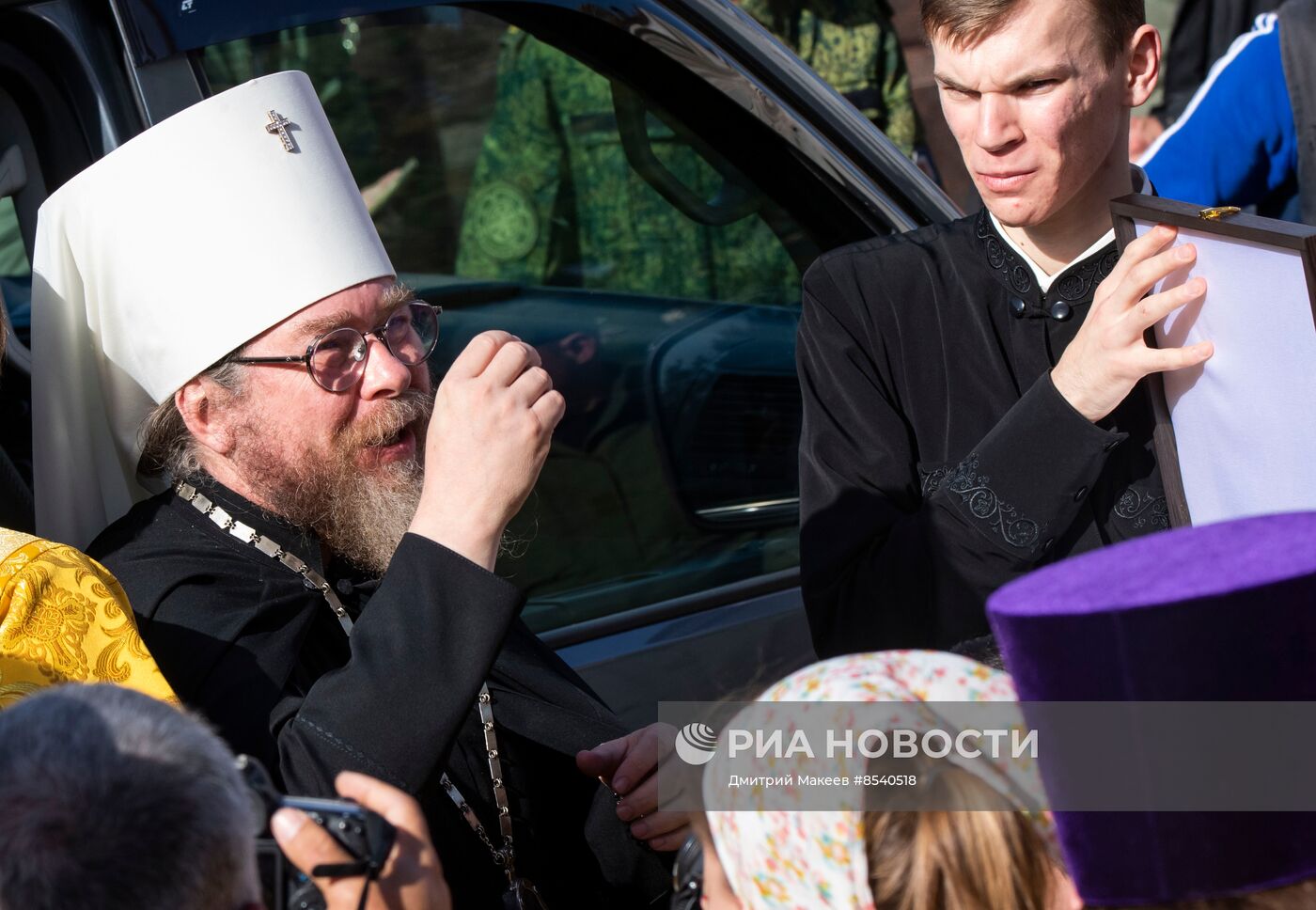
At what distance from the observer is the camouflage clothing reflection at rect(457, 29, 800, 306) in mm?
3730

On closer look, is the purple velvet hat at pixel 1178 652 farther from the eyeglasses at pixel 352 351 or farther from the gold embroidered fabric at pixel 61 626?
the eyeglasses at pixel 352 351

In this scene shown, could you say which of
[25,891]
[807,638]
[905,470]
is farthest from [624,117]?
[25,891]

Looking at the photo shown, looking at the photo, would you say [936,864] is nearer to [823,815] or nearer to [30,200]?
[823,815]

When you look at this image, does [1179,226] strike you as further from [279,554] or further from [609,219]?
[609,219]

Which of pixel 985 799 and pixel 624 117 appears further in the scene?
pixel 624 117

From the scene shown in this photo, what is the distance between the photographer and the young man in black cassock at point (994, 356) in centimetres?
199

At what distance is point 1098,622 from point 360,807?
732 millimetres

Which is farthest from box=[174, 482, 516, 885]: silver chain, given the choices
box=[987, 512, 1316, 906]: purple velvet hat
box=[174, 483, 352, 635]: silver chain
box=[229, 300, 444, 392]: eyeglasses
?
box=[987, 512, 1316, 906]: purple velvet hat

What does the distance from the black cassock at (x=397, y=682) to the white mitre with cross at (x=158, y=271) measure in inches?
5.9

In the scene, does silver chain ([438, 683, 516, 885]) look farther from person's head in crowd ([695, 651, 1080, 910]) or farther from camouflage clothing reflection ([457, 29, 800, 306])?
camouflage clothing reflection ([457, 29, 800, 306])

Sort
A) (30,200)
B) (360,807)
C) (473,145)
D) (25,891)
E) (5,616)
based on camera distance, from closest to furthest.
Result: (25,891) → (360,807) → (5,616) → (30,200) → (473,145)

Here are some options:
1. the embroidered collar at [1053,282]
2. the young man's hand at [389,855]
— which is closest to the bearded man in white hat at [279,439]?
the young man's hand at [389,855]

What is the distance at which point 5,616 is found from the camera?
1.87 m

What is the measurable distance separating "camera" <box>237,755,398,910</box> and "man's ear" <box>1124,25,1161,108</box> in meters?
1.45
